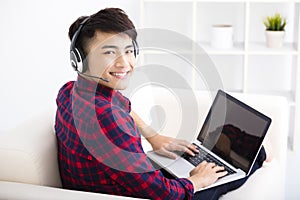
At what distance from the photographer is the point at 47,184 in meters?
1.76

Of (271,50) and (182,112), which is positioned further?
(271,50)

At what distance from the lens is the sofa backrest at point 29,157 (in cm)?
171

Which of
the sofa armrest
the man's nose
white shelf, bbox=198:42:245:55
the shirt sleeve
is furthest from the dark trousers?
white shelf, bbox=198:42:245:55

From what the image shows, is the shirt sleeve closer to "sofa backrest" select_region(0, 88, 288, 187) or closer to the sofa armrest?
the sofa armrest

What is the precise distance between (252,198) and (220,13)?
1.40 metres

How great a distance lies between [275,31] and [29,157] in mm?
1696

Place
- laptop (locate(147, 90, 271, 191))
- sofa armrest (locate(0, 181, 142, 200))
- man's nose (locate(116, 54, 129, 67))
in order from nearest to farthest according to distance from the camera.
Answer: sofa armrest (locate(0, 181, 142, 200))
man's nose (locate(116, 54, 129, 67))
laptop (locate(147, 90, 271, 191))

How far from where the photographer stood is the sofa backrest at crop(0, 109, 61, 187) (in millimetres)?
1714

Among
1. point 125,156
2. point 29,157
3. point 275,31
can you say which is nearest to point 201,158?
point 125,156

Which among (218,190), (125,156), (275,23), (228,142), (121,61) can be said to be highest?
(121,61)

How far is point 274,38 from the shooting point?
9.89 ft

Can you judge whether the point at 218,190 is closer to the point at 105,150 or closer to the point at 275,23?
the point at 105,150

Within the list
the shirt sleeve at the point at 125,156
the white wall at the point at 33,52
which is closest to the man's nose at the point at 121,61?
the shirt sleeve at the point at 125,156

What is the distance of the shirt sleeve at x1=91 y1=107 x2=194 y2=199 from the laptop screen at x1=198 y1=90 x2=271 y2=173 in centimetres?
43
